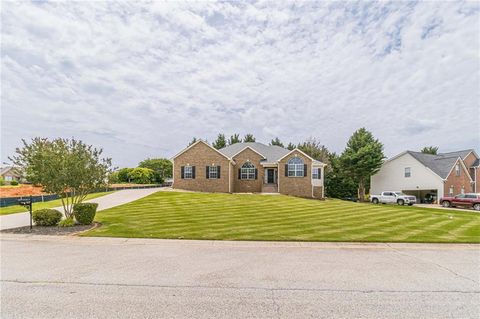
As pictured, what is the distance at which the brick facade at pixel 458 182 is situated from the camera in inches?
1433

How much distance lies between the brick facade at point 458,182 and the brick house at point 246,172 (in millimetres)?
18300

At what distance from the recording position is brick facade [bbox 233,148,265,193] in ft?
110

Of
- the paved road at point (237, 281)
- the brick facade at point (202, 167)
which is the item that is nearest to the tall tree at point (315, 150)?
the brick facade at point (202, 167)

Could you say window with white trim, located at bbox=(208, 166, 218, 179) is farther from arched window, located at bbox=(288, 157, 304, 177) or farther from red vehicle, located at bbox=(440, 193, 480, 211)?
red vehicle, located at bbox=(440, 193, 480, 211)

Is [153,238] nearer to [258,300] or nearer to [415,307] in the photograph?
[258,300]

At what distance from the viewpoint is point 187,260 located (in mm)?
7781

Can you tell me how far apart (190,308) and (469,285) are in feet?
20.1

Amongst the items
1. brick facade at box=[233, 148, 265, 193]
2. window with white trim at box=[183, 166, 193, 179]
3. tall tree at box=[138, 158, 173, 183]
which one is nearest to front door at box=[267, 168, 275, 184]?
brick facade at box=[233, 148, 265, 193]

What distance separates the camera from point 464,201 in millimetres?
30688

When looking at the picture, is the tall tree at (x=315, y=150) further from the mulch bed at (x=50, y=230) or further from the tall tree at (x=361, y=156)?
the mulch bed at (x=50, y=230)

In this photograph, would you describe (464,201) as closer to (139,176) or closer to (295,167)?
(295,167)

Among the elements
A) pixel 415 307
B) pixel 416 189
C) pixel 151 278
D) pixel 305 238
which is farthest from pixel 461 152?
pixel 151 278

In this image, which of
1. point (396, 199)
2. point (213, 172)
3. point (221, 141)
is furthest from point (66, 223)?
point (221, 141)

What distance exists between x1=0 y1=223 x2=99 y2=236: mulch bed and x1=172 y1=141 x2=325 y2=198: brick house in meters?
19.3
